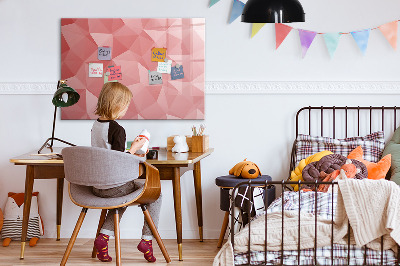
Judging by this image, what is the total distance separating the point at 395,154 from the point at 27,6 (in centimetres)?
276

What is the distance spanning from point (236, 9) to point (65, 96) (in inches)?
53.0

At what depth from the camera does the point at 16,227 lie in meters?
4.29

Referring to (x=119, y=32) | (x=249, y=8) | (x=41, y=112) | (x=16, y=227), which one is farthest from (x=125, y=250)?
(x=249, y=8)

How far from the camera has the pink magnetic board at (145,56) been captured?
4.36 metres

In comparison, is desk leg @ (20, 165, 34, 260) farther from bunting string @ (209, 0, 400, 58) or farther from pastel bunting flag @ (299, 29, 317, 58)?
pastel bunting flag @ (299, 29, 317, 58)

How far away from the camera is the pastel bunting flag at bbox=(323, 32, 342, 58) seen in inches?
169

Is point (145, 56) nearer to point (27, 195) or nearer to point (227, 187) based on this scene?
point (227, 187)

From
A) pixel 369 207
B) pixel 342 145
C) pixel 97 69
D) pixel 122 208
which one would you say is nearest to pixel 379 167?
pixel 342 145

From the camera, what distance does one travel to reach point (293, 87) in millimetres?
4348

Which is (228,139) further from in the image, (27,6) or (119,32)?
(27,6)

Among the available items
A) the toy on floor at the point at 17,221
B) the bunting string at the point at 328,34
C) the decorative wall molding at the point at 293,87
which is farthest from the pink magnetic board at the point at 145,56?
the toy on floor at the point at 17,221

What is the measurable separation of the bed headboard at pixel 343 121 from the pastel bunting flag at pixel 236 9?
2.64 feet

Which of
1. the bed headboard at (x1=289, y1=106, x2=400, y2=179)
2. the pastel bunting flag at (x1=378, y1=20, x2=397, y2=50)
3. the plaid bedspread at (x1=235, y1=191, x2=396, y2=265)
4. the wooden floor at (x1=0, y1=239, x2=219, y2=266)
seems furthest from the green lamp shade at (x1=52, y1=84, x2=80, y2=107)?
the pastel bunting flag at (x1=378, y1=20, x2=397, y2=50)

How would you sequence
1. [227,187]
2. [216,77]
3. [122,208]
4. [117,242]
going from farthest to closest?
[216,77], [227,187], [122,208], [117,242]
